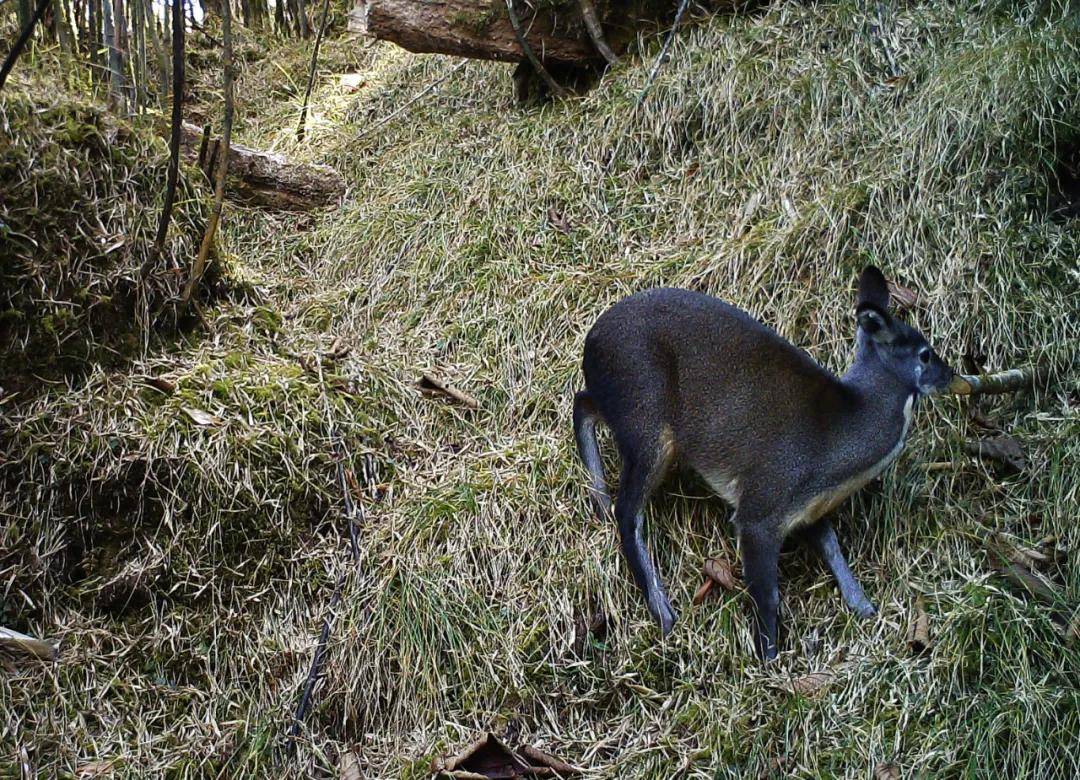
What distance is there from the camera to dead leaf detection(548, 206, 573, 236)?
550 cm

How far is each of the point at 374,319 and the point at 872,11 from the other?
329cm

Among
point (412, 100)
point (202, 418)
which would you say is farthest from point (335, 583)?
point (412, 100)

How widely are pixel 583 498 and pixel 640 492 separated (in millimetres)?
361

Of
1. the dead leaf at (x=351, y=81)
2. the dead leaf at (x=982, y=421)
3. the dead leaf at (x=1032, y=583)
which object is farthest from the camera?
the dead leaf at (x=351, y=81)

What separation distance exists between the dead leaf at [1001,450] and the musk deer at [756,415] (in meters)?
0.33

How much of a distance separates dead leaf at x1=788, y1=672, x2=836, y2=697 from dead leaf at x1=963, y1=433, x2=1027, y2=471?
3.74ft

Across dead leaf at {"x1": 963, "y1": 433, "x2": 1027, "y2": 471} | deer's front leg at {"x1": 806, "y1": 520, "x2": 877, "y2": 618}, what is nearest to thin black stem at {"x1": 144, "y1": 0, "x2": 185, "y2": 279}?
deer's front leg at {"x1": 806, "y1": 520, "x2": 877, "y2": 618}

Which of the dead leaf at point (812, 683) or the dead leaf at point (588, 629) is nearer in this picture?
the dead leaf at point (812, 683)

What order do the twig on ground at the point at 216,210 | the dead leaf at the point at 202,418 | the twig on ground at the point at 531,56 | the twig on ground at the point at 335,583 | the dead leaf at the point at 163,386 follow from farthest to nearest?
1. the twig on ground at the point at 531,56
2. the twig on ground at the point at 216,210
3. the dead leaf at the point at 163,386
4. the dead leaf at the point at 202,418
5. the twig on ground at the point at 335,583

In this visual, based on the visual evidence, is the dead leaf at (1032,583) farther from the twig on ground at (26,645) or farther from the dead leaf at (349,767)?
the twig on ground at (26,645)

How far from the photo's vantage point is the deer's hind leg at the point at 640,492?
381 centimetres

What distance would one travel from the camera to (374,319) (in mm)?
5391

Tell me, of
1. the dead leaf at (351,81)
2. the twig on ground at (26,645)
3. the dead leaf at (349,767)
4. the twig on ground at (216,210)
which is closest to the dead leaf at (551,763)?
the dead leaf at (349,767)

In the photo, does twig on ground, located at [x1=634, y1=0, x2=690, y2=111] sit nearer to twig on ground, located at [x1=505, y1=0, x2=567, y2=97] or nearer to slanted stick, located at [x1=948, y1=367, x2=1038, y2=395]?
twig on ground, located at [x1=505, y1=0, x2=567, y2=97]
